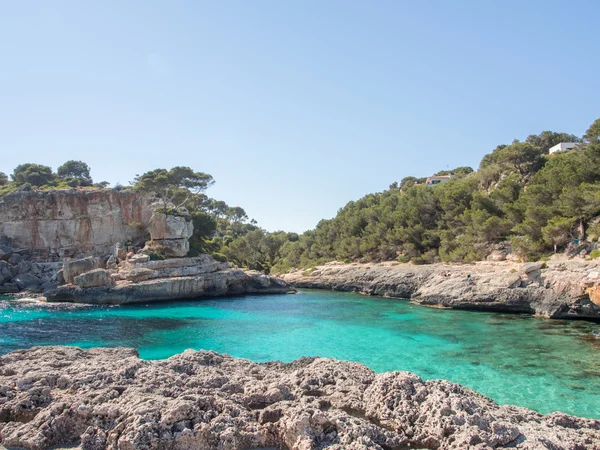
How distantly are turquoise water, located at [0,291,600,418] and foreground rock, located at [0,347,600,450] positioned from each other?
4.84 m

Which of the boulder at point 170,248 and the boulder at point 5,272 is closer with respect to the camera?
the boulder at point 5,272

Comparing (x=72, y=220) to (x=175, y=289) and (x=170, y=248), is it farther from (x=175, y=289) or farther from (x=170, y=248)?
(x=175, y=289)

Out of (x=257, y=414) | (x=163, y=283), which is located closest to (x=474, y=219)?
(x=163, y=283)

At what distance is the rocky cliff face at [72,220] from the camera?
131 feet

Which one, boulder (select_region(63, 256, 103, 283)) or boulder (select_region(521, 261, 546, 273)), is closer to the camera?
boulder (select_region(521, 261, 546, 273))

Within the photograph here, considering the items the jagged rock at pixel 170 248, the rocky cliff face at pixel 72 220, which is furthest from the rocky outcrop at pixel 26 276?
the jagged rock at pixel 170 248

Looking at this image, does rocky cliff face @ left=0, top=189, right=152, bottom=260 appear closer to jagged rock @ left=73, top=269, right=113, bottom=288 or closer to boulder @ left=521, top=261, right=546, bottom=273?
jagged rock @ left=73, top=269, right=113, bottom=288

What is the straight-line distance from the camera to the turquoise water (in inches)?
410

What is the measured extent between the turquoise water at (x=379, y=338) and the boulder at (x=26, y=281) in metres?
7.64

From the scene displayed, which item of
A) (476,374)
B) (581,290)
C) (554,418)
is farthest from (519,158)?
(554,418)

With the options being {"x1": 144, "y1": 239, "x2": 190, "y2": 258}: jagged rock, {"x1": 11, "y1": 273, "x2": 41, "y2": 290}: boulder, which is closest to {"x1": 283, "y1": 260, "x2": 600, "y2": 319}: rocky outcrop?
{"x1": 144, "y1": 239, "x2": 190, "y2": 258}: jagged rock

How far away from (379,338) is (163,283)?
1994cm

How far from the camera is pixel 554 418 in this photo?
17.3 feet

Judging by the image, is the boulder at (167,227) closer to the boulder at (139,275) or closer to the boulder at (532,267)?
the boulder at (139,275)
